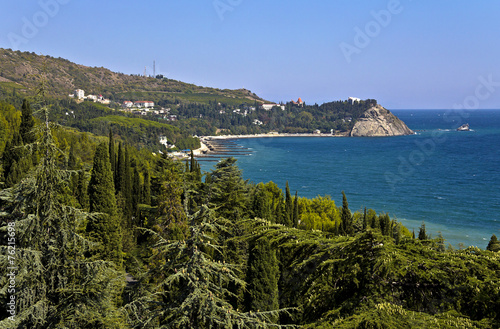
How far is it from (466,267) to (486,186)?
69.9 meters

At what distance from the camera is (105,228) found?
14.9 meters

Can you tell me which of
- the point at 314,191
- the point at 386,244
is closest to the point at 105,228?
the point at 386,244

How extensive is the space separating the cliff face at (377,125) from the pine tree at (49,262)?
18252 centimetres

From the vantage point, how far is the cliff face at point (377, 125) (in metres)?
178

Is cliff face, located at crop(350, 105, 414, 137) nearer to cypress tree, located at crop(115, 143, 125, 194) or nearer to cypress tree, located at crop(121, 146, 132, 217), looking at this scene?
cypress tree, located at crop(121, 146, 132, 217)

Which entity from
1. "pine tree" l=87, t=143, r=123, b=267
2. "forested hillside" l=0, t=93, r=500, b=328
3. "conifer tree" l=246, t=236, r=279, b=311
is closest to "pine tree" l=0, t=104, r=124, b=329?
"forested hillside" l=0, t=93, r=500, b=328

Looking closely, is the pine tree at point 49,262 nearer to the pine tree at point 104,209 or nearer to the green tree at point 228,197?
the pine tree at point 104,209

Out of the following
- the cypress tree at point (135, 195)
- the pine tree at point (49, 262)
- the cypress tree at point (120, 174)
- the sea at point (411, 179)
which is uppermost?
the pine tree at point (49, 262)

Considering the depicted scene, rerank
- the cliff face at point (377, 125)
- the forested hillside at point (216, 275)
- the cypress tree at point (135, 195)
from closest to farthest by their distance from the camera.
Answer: the forested hillside at point (216, 275), the cypress tree at point (135, 195), the cliff face at point (377, 125)

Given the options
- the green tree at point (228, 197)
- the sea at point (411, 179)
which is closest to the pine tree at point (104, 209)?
the green tree at point (228, 197)

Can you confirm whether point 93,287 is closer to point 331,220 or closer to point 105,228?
point 105,228

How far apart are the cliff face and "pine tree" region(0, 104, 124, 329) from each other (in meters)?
183

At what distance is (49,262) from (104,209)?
947 cm

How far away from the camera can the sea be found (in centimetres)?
4525
